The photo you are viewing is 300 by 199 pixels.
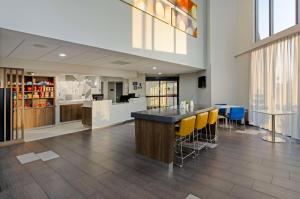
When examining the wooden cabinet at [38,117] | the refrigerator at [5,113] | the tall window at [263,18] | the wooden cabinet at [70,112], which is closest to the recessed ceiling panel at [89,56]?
the refrigerator at [5,113]

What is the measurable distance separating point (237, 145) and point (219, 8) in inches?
249

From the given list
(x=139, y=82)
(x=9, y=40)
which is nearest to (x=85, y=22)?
(x=9, y=40)

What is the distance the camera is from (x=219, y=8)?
773 centimetres

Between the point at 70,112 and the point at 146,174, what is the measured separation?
598 centimetres

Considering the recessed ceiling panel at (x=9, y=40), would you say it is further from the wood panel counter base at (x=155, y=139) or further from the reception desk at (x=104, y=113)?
the reception desk at (x=104, y=113)

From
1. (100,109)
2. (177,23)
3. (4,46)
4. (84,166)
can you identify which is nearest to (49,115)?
(100,109)

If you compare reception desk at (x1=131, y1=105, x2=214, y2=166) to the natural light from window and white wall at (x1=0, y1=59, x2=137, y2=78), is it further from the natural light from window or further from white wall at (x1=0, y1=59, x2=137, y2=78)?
the natural light from window

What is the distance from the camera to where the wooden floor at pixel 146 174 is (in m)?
2.42

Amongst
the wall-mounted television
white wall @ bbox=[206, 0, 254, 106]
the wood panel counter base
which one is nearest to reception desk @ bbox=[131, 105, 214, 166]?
the wood panel counter base

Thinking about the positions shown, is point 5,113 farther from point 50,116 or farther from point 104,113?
point 104,113

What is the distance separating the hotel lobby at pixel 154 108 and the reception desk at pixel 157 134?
2cm

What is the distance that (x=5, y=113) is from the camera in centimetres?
445

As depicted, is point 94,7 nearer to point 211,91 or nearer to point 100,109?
point 100,109

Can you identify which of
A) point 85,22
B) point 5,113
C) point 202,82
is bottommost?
point 5,113
